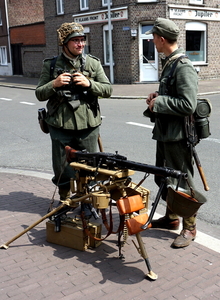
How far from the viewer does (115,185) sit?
3.59 metres

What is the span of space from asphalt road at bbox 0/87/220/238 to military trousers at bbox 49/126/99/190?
4.00 feet

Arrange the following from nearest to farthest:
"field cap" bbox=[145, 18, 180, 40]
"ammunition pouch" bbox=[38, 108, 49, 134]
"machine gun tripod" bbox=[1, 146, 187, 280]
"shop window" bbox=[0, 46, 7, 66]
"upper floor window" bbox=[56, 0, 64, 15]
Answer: "machine gun tripod" bbox=[1, 146, 187, 280], "field cap" bbox=[145, 18, 180, 40], "ammunition pouch" bbox=[38, 108, 49, 134], "upper floor window" bbox=[56, 0, 64, 15], "shop window" bbox=[0, 46, 7, 66]

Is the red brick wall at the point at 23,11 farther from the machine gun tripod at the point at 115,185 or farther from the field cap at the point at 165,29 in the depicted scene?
the machine gun tripod at the point at 115,185

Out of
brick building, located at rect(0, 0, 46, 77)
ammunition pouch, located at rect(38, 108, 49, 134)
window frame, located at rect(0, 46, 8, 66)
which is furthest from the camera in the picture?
window frame, located at rect(0, 46, 8, 66)

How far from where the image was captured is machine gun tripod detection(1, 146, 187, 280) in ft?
11.0

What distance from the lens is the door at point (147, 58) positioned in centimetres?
2200

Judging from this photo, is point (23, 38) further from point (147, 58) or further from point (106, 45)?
point (147, 58)

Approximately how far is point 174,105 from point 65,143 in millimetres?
1345

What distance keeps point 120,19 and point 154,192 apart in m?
17.9

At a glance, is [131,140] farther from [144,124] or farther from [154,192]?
[154,192]

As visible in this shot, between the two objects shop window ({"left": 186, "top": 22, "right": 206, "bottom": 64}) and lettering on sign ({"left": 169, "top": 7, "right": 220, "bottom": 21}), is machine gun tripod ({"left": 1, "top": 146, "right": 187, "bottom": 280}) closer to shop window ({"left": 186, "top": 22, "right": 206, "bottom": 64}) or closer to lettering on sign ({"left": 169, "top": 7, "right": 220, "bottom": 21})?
lettering on sign ({"left": 169, "top": 7, "right": 220, "bottom": 21})

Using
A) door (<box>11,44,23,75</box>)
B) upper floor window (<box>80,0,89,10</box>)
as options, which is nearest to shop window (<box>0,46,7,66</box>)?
door (<box>11,44,23,75</box>)

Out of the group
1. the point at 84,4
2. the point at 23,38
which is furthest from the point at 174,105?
the point at 23,38

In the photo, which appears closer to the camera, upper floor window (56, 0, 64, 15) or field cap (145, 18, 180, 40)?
field cap (145, 18, 180, 40)
